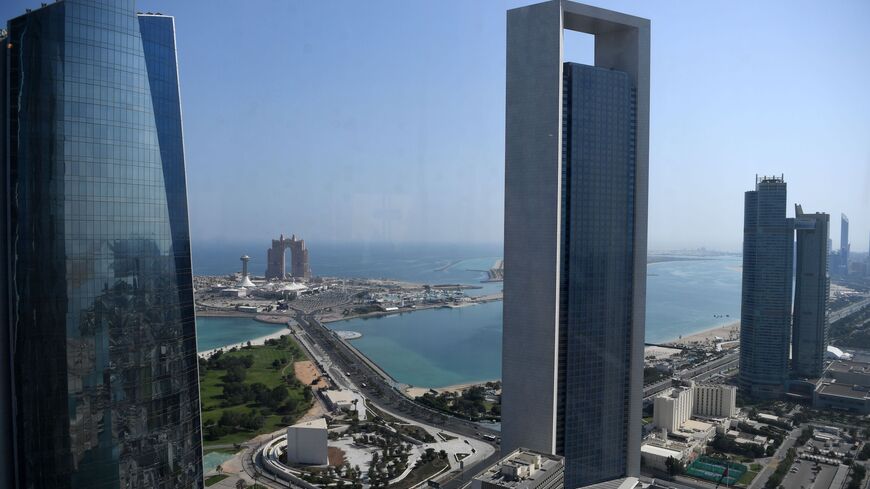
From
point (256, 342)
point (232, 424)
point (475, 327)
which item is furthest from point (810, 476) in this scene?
point (256, 342)

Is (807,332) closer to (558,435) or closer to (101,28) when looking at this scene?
(558,435)

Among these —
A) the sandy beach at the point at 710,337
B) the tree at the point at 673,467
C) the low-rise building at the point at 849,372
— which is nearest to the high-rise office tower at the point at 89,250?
the tree at the point at 673,467

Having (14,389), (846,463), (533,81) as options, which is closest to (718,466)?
(846,463)

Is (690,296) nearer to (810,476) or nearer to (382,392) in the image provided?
(382,392)

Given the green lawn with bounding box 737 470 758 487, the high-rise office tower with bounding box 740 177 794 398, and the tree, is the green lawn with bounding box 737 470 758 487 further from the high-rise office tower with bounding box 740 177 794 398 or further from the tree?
the high-rise office tower with bounding box 740 177 794 398

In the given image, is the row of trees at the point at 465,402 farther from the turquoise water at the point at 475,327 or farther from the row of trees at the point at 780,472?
the row of trees at the point at 780,472
